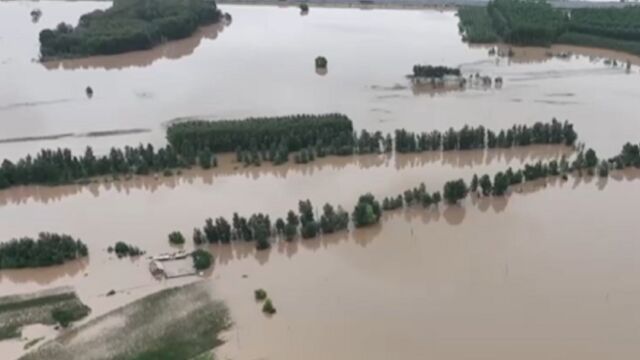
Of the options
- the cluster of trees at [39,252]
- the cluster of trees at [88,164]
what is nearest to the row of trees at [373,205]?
the cluster of trees at [39,252]

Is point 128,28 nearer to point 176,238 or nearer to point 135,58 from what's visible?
point 135,58

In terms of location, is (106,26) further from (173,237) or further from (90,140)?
(173,237)

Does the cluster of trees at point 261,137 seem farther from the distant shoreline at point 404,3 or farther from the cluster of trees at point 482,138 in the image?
the distant shoreline at point 404,3

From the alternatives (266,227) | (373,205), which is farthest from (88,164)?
(373,205)

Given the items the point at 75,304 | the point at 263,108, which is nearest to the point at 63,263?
the point at 75,304

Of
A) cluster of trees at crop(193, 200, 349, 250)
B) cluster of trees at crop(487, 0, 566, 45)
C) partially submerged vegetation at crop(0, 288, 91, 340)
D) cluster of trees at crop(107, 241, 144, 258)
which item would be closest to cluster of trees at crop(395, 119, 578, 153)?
cluster of trees at crop(193, 200, 349, 250)

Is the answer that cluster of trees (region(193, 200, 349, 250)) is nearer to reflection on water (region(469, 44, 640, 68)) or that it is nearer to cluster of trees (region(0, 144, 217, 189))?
cluster of trees (region(0, 144, 217, 189))

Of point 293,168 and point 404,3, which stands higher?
point 404,3
